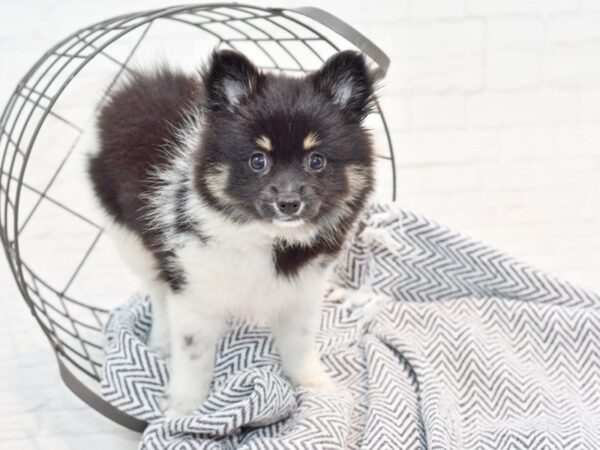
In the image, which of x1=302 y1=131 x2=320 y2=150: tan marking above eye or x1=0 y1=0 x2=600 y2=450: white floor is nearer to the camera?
x1=302 y1=131 x2=320 y2=150: tan marking above eye

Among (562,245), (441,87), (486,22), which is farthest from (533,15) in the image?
(562,245)

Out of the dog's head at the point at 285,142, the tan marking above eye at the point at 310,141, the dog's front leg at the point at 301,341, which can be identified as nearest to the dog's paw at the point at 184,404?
the dog's front leg at the point at 301,341

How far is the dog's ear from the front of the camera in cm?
249

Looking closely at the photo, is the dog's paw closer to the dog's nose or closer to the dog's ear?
the dog's nose

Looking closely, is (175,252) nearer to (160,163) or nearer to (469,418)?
(160,163)

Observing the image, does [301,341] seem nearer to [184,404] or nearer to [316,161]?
[184,404]

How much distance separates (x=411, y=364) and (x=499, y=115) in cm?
173

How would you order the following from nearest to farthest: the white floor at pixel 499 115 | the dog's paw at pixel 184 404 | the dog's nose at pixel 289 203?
the dog's nose at pixel 289 203
the dog's paw at pixel 184 404
the white floor at pixel 499 115

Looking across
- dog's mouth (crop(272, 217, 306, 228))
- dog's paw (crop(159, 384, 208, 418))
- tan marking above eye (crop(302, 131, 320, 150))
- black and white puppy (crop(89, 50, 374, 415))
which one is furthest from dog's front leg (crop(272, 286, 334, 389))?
tan marking above eye (crop(302, 131, 320, 150))

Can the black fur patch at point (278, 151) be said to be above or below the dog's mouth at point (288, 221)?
above

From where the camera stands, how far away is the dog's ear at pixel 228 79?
2494 mm

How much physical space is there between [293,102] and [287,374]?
→ 1.00 m

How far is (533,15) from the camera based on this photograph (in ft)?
14.4

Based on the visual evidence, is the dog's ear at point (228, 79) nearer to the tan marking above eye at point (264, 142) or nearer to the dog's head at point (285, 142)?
the dog's head at point (285, 142)
